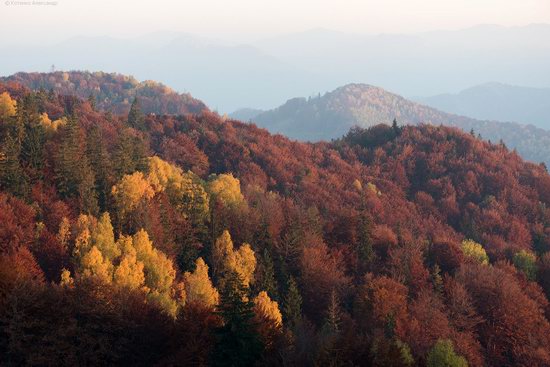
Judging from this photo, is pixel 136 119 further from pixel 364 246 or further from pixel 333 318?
pixel 333 318

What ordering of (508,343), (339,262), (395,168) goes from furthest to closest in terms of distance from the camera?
1. (395,168)
2. (339,262)
3. (508,343)

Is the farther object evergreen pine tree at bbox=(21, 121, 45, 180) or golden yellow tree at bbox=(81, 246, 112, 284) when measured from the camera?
evergreen pine tree at bbox=(21, 121, 45, 180)

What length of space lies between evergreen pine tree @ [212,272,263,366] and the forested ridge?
0.09 meters

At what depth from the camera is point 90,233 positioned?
5072 centimetres

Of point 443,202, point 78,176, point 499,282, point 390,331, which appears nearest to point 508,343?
point 499,282

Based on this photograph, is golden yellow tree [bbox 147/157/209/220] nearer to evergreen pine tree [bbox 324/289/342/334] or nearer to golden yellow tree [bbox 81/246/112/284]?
golden yellow tree [bbox 81/246/112/284]

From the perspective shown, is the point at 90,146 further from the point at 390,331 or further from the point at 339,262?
the point at 390,331

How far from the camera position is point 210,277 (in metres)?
59.3

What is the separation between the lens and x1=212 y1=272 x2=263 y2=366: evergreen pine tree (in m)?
27.7

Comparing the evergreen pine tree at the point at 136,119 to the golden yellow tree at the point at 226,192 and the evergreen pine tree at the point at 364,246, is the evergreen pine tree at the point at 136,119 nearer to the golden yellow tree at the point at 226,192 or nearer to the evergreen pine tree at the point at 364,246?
the golden yellow tree at the point at 226,192

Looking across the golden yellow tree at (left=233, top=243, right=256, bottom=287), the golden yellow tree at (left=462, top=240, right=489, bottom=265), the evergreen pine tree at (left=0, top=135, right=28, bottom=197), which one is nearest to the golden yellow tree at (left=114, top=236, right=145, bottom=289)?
the golden yellow tree at (left=233, top=243, right=256, bottom=287)

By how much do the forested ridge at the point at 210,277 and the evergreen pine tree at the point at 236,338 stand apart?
0.09 m

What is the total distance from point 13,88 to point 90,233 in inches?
3308

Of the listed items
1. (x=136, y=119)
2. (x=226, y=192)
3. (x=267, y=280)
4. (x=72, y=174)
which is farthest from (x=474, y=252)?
(x=136, y=119)
